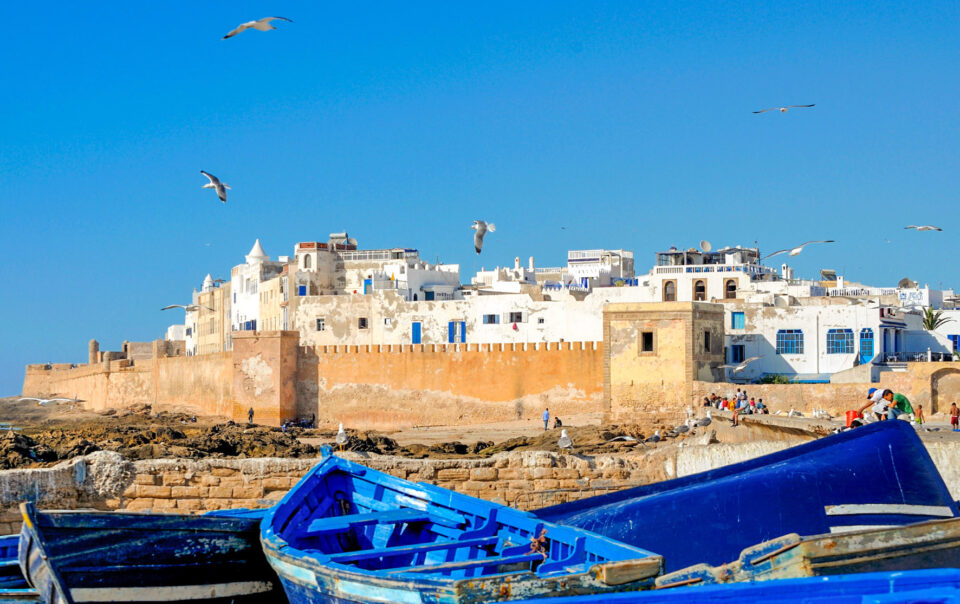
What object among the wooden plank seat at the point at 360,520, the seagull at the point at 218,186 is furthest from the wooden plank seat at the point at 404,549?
the seagull at the point at 218,186

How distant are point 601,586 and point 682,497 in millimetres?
2813

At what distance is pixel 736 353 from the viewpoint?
98.7ft

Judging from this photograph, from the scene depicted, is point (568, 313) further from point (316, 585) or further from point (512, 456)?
point (316, 585)

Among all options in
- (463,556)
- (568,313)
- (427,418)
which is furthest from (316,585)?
(568,313)

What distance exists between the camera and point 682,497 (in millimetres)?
7781

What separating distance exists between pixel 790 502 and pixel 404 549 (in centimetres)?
265

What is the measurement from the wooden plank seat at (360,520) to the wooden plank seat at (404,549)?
35 cm

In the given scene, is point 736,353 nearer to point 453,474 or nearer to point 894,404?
point 894,404

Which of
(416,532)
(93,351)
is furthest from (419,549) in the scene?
(93,351)

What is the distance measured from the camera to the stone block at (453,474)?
9.99 m

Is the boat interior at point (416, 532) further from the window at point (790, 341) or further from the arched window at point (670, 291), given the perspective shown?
the arched window at point (670, 291)

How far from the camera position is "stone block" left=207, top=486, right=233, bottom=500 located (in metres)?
9.56

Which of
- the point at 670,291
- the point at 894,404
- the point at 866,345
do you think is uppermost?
the point at 670,291

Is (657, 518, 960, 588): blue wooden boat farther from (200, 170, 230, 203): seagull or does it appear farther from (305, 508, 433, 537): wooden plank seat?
(200, 170, 230, 203): seagull
